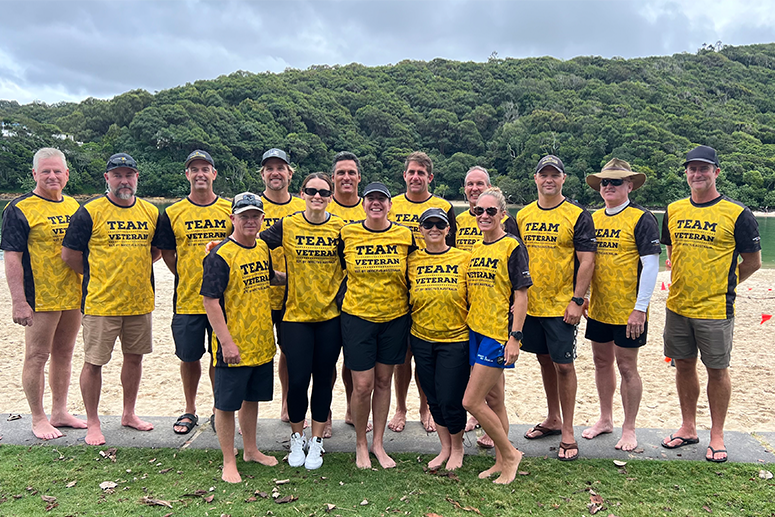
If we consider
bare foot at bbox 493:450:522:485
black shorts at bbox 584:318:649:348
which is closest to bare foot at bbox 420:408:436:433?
bare foot at bbox 493:450:522:485

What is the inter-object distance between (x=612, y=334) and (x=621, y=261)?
0.73 meters

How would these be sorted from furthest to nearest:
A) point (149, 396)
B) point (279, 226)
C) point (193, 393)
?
1. point (149, 396)
2. point (193, 393)
3. point (279, 226)

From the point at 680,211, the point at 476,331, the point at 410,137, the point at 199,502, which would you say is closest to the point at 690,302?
the point at 680,211

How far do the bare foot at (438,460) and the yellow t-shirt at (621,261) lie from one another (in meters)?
2.01

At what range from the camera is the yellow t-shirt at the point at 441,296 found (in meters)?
3.91

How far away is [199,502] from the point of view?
3.51 metres

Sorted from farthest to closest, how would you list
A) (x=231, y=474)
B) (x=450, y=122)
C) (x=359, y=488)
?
(x=450, y=122), (x=231, y=474), (x=359, y=488)

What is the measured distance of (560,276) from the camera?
4418 millimetres

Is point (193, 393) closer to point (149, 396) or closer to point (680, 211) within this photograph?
point (149, 396)

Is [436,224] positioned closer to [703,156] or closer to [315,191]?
[315,191]

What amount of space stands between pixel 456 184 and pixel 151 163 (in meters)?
52.9

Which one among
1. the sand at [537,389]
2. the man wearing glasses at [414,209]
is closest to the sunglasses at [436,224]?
the man wearing glasses at [414,209]

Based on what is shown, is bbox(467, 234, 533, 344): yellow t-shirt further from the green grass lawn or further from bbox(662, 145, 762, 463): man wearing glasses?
bbox(662, 145, 762, 463): man wearing glasses

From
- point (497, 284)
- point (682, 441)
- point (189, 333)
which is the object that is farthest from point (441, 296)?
point (682, 441)
